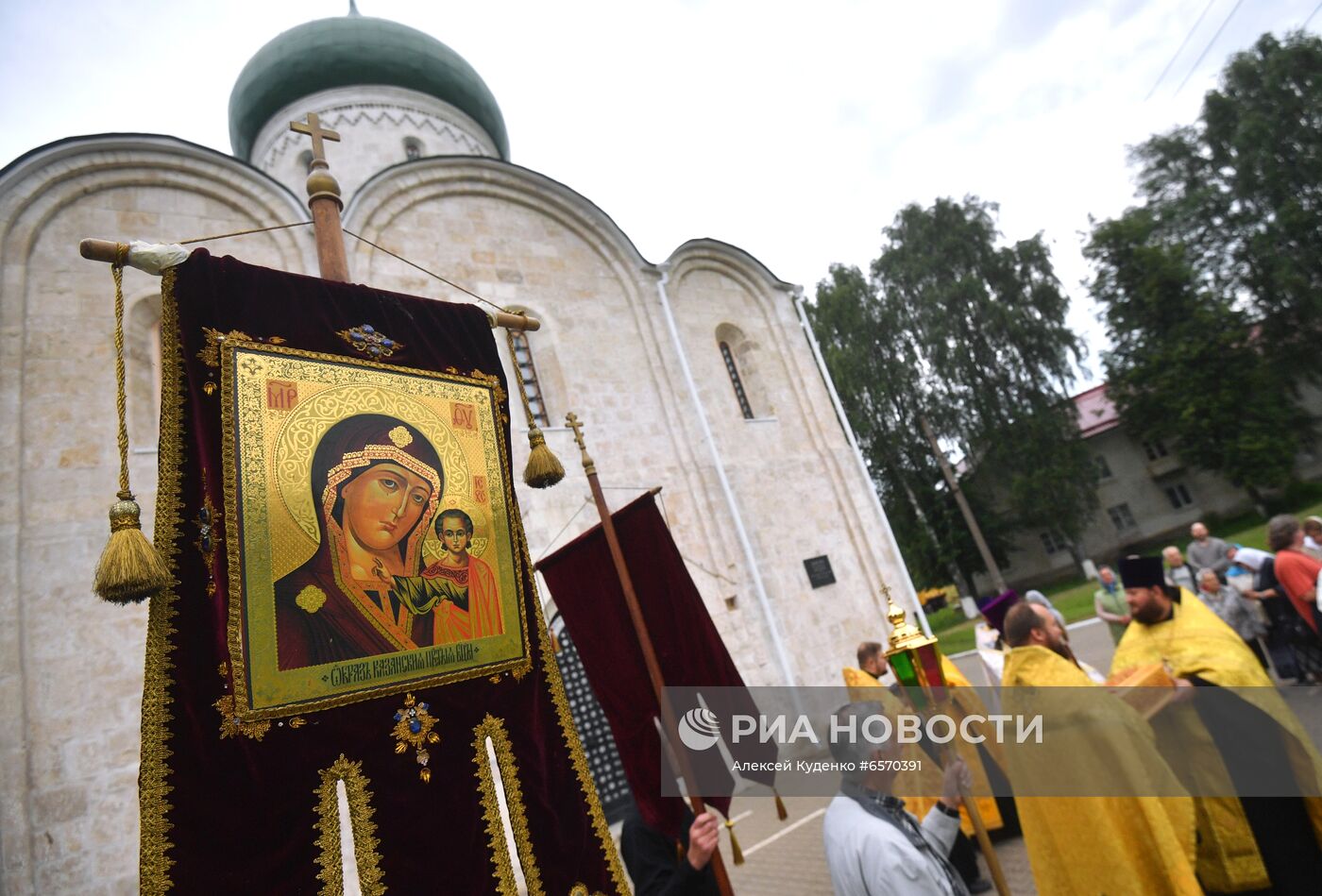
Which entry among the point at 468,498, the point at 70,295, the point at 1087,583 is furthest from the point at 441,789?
the point at 1087,583

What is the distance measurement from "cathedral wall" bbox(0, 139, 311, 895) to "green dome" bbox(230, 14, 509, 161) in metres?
5.12

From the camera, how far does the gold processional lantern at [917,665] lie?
2.65 meters

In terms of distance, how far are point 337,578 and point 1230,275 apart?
Answer: 30948mm

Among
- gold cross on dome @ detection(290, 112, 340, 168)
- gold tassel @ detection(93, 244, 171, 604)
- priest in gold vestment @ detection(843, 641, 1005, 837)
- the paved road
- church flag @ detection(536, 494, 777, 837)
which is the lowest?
the paved road

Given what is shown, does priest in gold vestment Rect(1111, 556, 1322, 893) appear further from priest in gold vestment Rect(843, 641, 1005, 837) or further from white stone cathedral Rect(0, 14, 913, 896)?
white stone cathedral Rect(0, 14, 913, 896)

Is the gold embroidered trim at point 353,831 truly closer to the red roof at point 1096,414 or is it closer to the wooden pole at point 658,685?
the wooden pole at point 658,685

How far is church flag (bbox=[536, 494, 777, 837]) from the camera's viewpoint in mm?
3990

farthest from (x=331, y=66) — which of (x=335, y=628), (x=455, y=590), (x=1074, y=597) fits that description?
(x=1074, y=597)

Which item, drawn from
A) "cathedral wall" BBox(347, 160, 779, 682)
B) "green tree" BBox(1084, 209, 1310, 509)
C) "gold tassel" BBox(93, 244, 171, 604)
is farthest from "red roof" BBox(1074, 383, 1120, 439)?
"gold tassel" BBox(93, 244, 171, 604)

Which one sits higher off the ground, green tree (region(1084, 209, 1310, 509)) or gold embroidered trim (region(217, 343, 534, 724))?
green tree (region(1084, 209, 1310, 509))

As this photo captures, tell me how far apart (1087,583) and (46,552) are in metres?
25.9

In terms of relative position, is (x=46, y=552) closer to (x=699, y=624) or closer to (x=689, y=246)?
(x=699, y=624)

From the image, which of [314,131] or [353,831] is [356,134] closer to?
[314,131]

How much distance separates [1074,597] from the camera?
1972 cm
